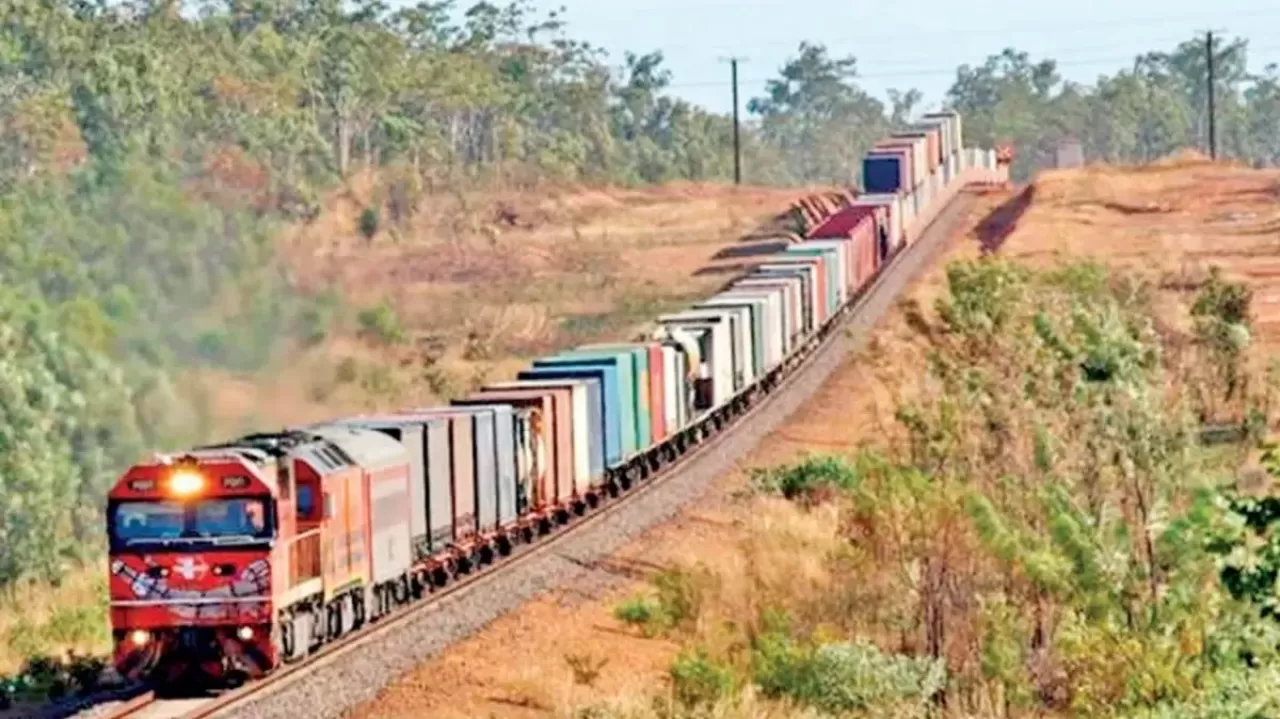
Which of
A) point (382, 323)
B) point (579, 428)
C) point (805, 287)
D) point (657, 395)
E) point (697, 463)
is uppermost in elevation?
point (805, 287)

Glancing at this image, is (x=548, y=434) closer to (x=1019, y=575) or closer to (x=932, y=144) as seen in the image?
(x=1019, y=575)

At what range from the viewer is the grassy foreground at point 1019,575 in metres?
19.7

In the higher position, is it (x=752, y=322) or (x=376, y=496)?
(x=376, y=496)

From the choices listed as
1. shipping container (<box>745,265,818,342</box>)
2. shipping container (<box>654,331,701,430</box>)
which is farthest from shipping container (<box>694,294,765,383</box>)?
shipping container (<box>745,265,818,342</box>)

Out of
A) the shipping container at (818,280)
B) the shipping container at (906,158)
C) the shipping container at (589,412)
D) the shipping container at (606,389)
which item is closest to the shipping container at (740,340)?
the shipping container at (818,280)

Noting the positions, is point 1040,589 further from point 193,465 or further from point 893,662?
point 193,465

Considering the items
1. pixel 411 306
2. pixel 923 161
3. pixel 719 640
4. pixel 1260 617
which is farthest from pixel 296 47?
pixel 1260 617

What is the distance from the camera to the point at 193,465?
84.9ft

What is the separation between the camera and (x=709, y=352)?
52531mm

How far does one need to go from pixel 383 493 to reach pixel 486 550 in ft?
22.7

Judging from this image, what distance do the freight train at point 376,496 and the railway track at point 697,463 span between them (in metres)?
0.28

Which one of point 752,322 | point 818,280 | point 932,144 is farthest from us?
point 932,144

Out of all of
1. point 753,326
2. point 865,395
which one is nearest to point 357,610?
point 753,326

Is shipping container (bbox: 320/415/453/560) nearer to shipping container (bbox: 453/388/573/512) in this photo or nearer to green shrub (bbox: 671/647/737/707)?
shipping container (bbox: 453/388/573/512)
